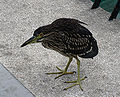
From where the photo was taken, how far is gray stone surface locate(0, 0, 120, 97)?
13.4 ft

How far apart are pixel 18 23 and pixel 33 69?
1.39 metres

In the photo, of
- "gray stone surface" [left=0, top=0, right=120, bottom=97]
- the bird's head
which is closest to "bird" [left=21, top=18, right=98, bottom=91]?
the bird's head

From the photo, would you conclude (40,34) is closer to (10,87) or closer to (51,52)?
(10,87)

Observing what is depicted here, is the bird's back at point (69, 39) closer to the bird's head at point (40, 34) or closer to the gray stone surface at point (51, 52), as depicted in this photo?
the bird's head at point (40, 34)

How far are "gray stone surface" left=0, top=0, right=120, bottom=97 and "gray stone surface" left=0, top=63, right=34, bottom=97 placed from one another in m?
0.09

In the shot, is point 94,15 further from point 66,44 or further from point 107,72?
point 66,44

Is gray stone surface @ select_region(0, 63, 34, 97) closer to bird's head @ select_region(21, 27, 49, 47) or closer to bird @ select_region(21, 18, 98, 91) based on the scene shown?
bird @ select_region(21, 18, 98, 91)

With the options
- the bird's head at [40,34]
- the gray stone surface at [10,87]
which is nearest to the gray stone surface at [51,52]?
the gray stone surface at [10,87]

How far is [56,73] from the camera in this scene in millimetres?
4262

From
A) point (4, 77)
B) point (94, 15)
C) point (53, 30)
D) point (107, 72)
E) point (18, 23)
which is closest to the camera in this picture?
point (53, 30)

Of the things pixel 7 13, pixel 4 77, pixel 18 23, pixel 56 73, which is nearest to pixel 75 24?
pixel 56 73

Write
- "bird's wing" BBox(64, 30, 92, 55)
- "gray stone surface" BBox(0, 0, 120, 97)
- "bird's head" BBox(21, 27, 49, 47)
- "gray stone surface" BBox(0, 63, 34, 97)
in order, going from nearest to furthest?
1. "bird's head" BBox(21, 27, 49, 47)
2. "bird's wing" BBox(64, 30, 92, 55)
3. "gray stone surface" BBox(0, 63, 34, 97)
4. "gray stone surface" BBox(0, 0, 120, 97)

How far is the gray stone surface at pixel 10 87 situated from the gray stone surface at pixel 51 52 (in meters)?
0.09

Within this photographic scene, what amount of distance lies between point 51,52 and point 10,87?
111cm
